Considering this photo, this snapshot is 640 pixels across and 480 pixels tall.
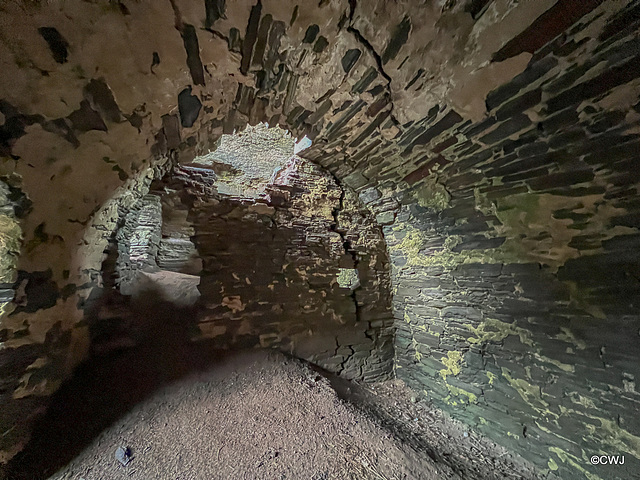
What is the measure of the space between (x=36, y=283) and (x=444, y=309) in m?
2.90

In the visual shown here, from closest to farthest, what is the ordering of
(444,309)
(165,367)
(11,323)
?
(11,323) → (165,367) → (444,309)

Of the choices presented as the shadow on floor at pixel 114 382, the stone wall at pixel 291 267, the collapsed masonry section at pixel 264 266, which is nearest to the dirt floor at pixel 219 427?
the shadow on floor at pixel 114 382

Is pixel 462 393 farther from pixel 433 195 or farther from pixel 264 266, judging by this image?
pixel 264 266

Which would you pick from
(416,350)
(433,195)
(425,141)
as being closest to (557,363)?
(416,350)

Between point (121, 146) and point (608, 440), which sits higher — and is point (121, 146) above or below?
above

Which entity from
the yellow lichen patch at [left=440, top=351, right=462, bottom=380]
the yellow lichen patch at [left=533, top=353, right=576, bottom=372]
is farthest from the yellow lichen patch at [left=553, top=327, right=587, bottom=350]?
the yellow lichen patch at [left=440, top=351, right=462, bottom=380]

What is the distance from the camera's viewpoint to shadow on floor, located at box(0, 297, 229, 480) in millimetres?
1256

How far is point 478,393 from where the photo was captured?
2.13 meters

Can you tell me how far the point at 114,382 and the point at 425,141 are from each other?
2.87 metres

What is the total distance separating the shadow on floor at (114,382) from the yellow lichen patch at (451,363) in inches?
81.3

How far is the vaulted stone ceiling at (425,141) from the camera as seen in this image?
0.95 meters

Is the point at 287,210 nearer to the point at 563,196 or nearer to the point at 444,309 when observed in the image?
the point at 444,309

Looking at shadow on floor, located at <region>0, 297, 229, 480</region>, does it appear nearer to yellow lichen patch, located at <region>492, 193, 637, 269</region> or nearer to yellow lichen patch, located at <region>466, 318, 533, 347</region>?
yellow lichen patch, located at <region>466, 318, 533, 347</region>

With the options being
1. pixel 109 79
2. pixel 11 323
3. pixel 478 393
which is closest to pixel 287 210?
pixel 109 79
